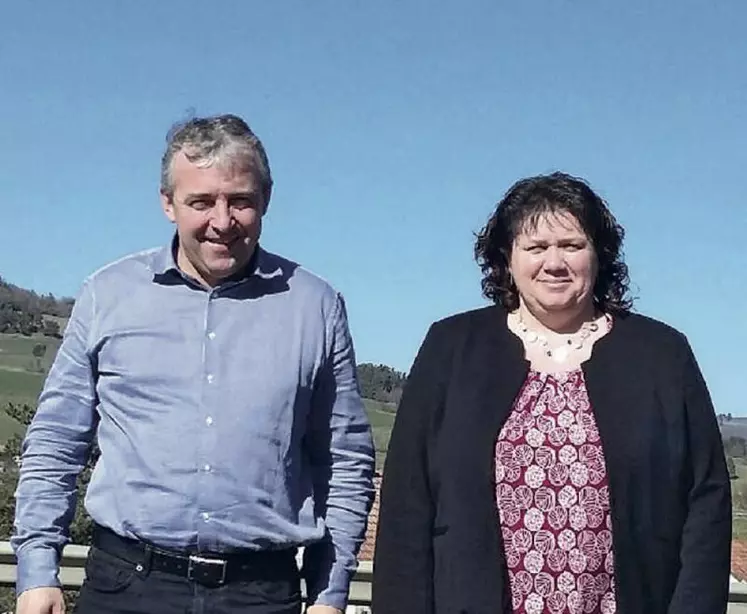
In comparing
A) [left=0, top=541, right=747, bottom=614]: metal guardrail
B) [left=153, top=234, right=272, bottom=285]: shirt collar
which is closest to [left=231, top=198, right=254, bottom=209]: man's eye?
[left=153, top=234, right=272, bottom=285]: shirt collar

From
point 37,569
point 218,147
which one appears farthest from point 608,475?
point 37,569

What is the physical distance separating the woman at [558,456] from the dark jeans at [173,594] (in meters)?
0.31

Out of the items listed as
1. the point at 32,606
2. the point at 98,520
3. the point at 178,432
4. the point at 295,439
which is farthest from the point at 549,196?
the point at 32,606

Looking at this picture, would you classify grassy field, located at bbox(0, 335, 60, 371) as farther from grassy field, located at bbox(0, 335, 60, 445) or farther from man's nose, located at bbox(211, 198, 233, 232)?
man's nose, located at bbox(211, 198, 233, 232)

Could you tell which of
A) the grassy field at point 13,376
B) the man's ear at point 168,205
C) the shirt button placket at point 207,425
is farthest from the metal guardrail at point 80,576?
the grassy field at point 13,376

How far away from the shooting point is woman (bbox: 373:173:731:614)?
10.3ft

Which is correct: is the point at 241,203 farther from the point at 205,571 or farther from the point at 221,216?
the point at 205,571

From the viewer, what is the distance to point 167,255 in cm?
318

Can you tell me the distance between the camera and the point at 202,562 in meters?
3.04

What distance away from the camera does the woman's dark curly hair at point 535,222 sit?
Answer: 10.8ft

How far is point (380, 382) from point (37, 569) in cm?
130

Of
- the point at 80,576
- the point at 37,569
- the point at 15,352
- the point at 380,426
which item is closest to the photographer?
the point at 37,569

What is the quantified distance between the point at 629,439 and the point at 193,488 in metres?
0.99

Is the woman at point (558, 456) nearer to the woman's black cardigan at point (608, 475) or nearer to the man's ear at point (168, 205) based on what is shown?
the woman's black cardigan at point (608, 475)
